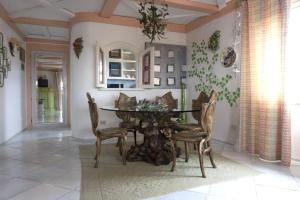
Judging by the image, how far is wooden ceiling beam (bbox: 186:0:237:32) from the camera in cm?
429

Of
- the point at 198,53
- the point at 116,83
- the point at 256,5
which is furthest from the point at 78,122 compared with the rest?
the point at 256,5

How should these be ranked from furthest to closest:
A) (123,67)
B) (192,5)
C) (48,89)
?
(48,89) → (123,67) → (192,5)

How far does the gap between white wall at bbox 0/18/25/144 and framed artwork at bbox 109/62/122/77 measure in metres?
2.13

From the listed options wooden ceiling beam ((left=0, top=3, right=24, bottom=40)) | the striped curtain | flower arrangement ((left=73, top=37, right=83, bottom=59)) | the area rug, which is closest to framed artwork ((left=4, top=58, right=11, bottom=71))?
wooden ceiling beam ((left=0, top=3, right=24, bottom=40))

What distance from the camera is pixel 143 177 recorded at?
2740mm

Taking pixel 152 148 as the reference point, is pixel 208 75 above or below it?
above

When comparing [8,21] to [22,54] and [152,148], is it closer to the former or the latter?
[22,54]

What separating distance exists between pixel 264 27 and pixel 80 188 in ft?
10.5

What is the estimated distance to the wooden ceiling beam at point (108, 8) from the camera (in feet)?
13.6

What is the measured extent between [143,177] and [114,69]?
3051 mm

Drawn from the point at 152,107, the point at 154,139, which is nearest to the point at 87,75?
the point at 152,107

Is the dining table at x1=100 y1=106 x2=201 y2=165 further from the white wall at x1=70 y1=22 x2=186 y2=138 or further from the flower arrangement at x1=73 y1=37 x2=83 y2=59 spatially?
the flower arrangement at x1=73 y1=37 x2=83 y2=59

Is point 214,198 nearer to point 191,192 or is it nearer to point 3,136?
point 191,192

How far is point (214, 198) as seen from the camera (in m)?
2.18
